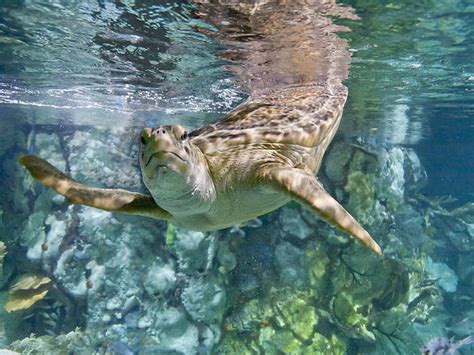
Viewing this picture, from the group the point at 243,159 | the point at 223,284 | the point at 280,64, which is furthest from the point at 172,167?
the point at 223,284

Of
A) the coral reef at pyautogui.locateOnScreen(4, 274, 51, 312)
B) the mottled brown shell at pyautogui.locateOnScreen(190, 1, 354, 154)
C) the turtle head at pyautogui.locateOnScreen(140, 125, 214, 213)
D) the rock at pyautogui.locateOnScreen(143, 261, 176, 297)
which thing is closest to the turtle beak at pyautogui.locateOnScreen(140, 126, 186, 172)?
the turtle head at pyautogui.locateOnScreen(140, 125, 214, 213)

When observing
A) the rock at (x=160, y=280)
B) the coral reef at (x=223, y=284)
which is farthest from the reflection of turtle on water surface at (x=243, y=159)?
the rock at (x=160, y=280)

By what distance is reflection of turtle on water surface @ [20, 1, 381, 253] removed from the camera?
2902 millimetres

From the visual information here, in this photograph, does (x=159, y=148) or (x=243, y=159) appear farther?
(x=243, y=159)

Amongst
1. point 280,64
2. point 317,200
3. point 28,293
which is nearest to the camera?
point 317,200

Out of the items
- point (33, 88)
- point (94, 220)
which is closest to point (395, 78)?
point (94, 220)

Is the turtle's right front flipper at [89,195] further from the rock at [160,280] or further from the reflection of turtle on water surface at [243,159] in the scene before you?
the rock at [160,280]

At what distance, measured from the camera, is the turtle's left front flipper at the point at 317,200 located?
3.05 m

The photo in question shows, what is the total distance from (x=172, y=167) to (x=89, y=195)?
5.09 feet

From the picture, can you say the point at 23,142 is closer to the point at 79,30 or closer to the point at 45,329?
the point at 45,329

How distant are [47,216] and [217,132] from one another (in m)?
8.61

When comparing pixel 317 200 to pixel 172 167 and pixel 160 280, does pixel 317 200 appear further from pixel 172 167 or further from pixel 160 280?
pixel 160 280

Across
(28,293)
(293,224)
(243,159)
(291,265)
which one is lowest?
(28,293)

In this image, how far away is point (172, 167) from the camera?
2.71m
